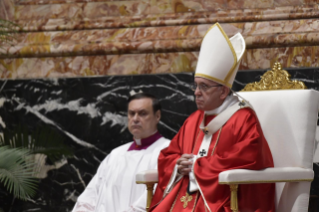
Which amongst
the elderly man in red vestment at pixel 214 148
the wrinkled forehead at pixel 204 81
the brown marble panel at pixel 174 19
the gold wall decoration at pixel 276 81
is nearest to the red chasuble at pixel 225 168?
the elderly man in red vestment at pixel 214 148

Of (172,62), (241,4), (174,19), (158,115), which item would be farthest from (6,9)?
(241,4)

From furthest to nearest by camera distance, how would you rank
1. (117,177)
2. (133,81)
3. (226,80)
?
(133,81) < (117,177) < (226,80)

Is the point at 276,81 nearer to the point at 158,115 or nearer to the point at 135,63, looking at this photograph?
the point at 158,115

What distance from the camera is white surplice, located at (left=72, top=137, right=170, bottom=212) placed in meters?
4.74

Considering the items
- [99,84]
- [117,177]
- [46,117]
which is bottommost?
[117,177]

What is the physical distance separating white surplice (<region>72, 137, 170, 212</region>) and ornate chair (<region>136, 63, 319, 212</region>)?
0.69 metres

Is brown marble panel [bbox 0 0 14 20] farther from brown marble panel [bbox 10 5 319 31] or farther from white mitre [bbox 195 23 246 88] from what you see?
white mitre [bbox 195 23 246 88]

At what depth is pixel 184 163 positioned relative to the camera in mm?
3867

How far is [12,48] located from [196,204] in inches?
129

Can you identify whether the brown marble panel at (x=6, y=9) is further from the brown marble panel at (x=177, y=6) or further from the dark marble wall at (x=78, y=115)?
the brown marble panel at (x=177, y=6)

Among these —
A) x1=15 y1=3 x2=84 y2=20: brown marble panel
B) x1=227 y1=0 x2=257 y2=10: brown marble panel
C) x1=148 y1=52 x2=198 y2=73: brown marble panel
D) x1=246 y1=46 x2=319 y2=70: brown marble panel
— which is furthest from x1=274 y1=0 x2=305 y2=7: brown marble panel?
x1=15 y1=3 x2=84 y2=20: brown marble panel

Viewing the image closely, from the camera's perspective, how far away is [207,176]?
12.2 feet

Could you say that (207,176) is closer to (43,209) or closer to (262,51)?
(262,51)

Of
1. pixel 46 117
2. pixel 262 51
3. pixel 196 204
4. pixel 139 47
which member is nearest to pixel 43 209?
pixel 46 117
